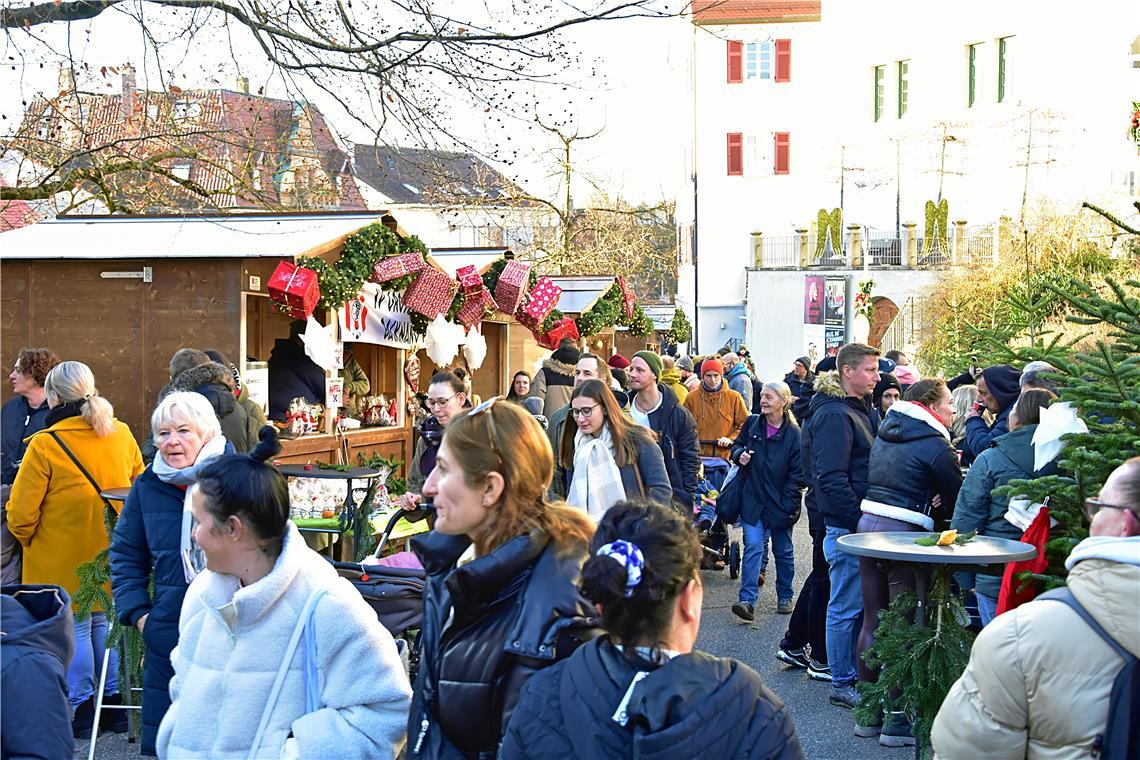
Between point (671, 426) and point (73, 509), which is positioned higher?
point (671, 426)

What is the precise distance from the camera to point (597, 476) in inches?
276

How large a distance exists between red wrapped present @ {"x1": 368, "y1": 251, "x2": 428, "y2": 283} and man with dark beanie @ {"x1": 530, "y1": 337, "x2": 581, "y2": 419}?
178cm

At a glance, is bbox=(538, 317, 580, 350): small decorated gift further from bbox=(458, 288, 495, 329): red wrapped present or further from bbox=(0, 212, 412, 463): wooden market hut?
bbox=(0, 212, 412, 463): wooden market hut

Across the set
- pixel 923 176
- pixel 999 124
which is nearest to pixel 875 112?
pixel 923 176

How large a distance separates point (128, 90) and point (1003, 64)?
121 feet

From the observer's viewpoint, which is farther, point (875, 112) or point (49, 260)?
point (875, 112)

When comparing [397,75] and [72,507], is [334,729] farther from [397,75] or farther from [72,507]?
[397,75]

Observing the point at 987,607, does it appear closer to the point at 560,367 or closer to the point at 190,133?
the point at 190,133

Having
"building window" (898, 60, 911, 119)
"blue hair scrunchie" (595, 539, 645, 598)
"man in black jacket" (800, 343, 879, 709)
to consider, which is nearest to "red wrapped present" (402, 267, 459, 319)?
"man in black jacket" (800, 343, 879, 709)

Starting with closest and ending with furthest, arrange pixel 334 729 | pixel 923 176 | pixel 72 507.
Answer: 1. pixel 334 729
2. pixel 72 507
3. pixel 923 176

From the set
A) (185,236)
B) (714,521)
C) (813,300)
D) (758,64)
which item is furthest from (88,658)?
(758,64)

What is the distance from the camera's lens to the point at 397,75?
32.0 feet

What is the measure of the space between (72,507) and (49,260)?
562 cm

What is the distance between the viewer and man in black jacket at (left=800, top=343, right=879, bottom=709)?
7.46 meters
